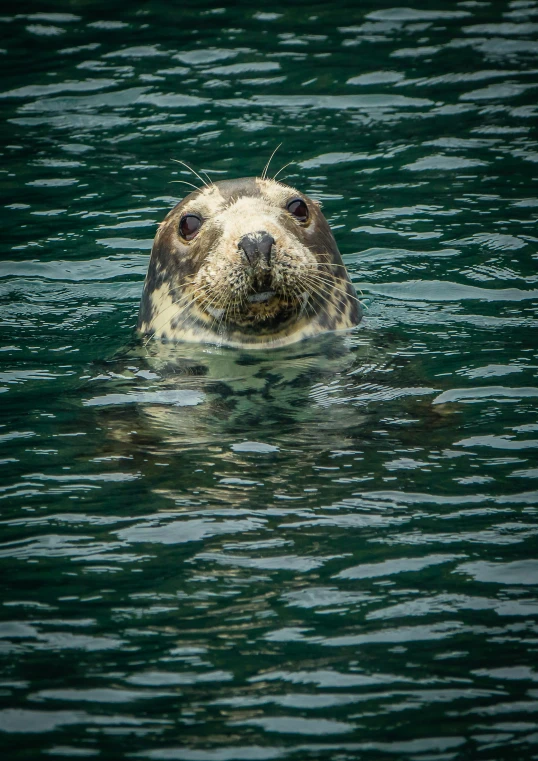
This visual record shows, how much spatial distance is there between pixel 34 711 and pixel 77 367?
4216 mm

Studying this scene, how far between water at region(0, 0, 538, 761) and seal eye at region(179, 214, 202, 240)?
0.81 meters

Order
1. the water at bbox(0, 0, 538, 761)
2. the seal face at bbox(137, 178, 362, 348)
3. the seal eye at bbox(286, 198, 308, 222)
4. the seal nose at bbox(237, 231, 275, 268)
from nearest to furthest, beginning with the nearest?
the water at bbox(0, 0, 538, 761) < the seal nose at bbox(237, 231, 275, 268) < the seal face at bbox(137, 178, 362, 348) < the seal eye at bbox(286, 198, 308, 222)

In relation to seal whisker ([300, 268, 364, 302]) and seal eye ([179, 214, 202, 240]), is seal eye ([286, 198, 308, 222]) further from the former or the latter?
seal eye ([179, 214, 202, 240])

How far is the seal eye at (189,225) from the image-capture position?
8367mm

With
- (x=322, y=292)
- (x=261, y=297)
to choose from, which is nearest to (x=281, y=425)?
(x=261, y=297)

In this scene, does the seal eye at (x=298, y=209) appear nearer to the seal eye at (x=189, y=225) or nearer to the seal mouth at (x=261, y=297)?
the seal eye at (x=189, y=225)

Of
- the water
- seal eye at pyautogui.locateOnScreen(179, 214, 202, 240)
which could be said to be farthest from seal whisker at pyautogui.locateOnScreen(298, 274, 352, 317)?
seal eye at pyautogui.locateOnScreen(179, 214, 202, 240)

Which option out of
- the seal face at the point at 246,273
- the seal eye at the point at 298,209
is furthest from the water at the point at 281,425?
the seal eye at the point at 298,209

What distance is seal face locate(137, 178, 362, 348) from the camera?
769 cm

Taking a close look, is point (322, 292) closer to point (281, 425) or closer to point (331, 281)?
point (331, 281)

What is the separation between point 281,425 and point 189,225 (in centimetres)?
208

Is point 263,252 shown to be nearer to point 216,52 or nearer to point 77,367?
point 77,367

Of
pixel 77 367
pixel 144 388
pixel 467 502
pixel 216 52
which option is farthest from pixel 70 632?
pixel 216 52

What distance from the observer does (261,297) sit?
7.78 metres
